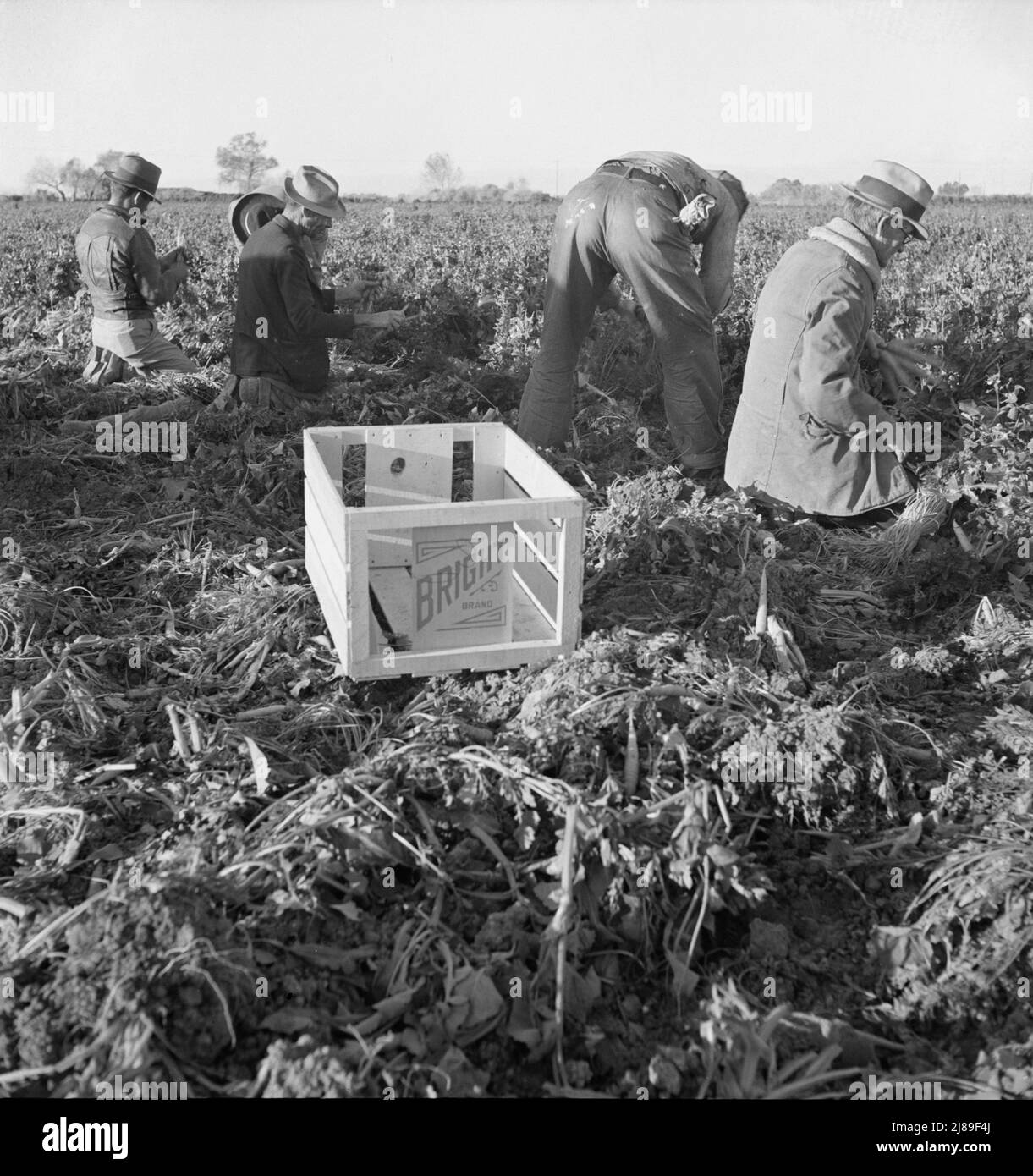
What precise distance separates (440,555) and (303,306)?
347 centimetres

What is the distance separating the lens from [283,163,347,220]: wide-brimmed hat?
681 centimetres

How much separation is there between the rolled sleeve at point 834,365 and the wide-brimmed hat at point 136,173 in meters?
4.44

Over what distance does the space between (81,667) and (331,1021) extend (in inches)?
81.7

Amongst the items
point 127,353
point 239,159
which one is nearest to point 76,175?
point 239,159

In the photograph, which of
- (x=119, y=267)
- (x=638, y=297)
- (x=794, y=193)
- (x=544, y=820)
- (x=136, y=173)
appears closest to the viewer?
(x=544, y=820)

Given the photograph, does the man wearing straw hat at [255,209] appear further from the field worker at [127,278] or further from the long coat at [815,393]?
the long coat at [815,393]

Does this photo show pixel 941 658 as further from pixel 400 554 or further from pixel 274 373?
pixel 274 373

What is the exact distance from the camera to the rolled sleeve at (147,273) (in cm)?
768

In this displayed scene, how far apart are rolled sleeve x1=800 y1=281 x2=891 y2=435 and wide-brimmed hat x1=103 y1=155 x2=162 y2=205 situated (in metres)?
4.44

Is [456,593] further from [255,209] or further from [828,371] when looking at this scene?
[255,209]

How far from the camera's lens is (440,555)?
4078 millimetres

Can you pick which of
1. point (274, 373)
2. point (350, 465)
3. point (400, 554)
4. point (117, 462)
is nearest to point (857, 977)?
point (400, 554)

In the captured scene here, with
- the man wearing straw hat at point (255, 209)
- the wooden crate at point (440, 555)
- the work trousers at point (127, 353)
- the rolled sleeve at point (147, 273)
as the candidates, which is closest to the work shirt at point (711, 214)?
the wooden crate at point (440, 555)

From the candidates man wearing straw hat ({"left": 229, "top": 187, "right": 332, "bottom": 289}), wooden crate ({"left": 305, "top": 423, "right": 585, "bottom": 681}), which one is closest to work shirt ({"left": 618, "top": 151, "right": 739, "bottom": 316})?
wooden crate ({"left": 305, "top": 423, "right": 585, "bottom": 681})
